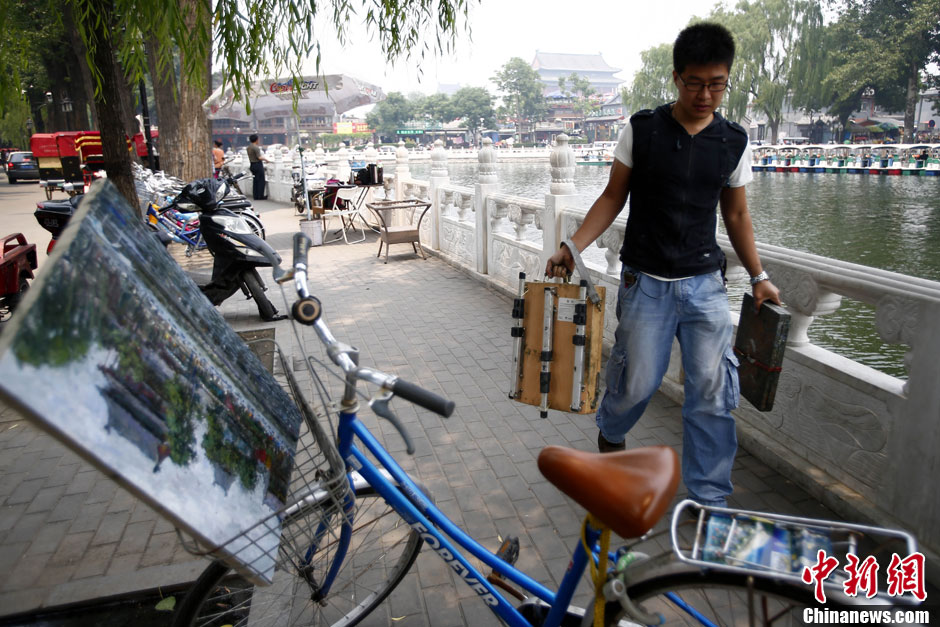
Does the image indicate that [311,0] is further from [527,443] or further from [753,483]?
[753,483]

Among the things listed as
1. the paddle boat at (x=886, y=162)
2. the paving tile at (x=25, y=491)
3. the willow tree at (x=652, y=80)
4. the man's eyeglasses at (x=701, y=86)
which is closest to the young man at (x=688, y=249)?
the man's eyeglasses at (x=701, y=86)

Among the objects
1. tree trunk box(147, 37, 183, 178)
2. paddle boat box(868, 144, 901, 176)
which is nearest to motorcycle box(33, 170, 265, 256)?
tree trunk box(147, 37, 183, 178)

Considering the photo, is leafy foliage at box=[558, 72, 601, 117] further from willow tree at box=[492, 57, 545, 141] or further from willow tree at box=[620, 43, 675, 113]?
willow tree at box=[620, 43, 675, 113]

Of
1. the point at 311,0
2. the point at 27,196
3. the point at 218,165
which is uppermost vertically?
the point at 311,0

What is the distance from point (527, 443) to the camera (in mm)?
3697

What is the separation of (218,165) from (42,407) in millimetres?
18799

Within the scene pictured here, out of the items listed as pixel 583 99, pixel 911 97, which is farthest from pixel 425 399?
pixel 583 99

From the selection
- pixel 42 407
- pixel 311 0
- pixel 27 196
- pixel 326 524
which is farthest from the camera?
pixel 27 196

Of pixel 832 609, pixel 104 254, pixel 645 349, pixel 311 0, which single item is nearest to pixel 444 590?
pixel 645 349

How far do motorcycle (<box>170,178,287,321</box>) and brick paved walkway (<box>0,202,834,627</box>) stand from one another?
3.42ft

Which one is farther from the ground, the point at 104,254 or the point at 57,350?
the point at 104,254

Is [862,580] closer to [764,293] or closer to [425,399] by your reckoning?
[425,399]

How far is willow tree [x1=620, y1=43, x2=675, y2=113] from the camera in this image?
4206 centimetres

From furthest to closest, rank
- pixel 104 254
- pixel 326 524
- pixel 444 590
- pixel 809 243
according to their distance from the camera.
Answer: pixel 809 243 → pixel 444 590 → pixel 326 524 → pixel 104 254
